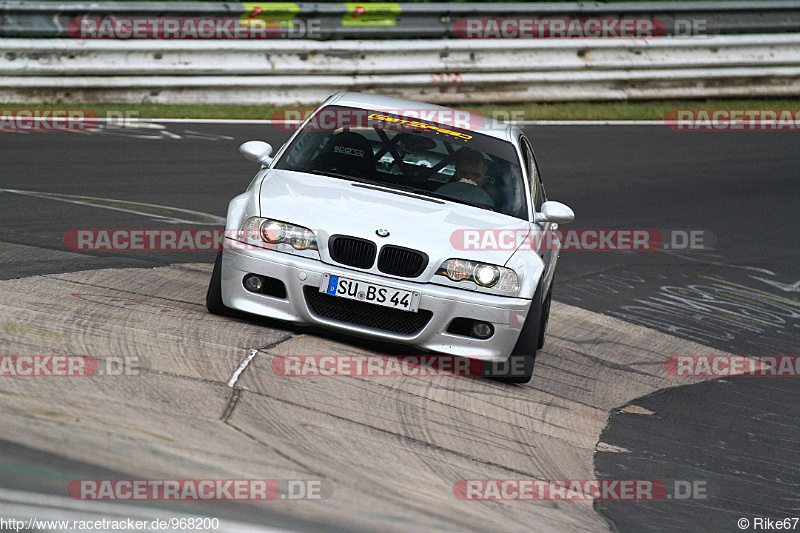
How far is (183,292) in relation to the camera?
7.19 meters

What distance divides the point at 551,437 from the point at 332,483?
1836 millimetres

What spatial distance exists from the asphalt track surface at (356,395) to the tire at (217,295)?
6 cm

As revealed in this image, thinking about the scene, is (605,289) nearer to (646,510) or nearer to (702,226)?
(702,226)

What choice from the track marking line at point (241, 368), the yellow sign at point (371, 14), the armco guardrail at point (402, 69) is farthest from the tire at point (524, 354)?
the yellow sign at point (371, 14)

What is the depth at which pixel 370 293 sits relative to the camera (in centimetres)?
611

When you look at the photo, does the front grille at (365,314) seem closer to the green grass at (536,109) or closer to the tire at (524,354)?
the tire at (524,354)

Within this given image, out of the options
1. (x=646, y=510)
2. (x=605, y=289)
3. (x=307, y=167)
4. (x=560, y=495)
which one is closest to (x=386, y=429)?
(x=560, y=495)

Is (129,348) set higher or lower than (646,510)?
higher

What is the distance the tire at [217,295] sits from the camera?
6.44 meters

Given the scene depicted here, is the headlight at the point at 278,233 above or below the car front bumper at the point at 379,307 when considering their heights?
above

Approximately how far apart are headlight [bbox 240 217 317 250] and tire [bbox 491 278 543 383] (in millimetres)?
1328

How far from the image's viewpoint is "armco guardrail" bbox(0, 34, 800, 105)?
43.3ft

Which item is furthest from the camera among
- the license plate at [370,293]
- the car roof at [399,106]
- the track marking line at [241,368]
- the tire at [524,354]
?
the car roof at [399,106]

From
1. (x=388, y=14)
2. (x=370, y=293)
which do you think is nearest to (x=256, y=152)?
(x=370, y=293)
